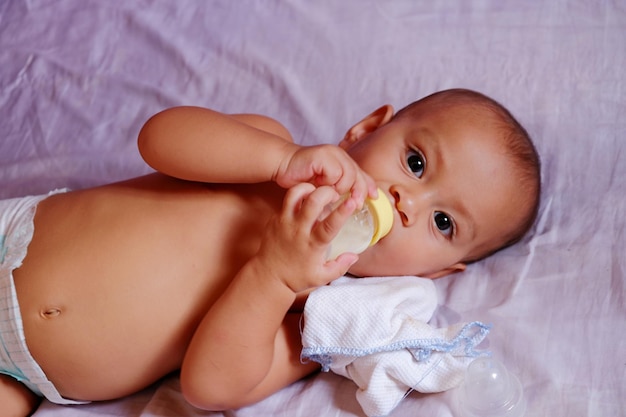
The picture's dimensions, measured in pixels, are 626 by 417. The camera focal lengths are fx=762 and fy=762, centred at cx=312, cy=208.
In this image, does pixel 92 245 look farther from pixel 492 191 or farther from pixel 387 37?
pixel 387 37

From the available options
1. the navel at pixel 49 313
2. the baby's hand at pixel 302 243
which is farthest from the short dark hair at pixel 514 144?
the navel at pixel 49 313

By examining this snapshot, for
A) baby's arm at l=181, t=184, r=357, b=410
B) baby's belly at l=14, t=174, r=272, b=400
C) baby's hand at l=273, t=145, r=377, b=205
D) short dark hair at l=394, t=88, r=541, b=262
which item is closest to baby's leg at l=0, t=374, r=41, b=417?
baby's belly at l=14, t=174, r=272, b=400

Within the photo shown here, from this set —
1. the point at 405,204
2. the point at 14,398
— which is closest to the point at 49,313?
the point at 14,398

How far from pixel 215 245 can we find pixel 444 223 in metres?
0.44

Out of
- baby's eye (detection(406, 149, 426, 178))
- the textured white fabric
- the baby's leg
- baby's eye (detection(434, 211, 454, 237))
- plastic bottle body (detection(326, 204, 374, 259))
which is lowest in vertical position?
the baby's leg

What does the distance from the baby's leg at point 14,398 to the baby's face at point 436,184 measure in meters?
0.66

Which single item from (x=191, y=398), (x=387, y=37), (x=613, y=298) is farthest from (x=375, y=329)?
(x=387, y=37)

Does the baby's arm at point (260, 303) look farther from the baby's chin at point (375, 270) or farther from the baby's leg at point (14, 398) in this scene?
the baby's leg at point (14, 398)

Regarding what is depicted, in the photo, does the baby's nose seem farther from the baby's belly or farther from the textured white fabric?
the baby's belly

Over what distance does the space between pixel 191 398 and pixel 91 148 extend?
0.82 meters

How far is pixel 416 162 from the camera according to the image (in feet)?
4.68

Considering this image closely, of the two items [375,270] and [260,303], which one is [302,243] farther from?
[375,270]

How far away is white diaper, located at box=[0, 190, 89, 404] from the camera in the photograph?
1.30 m

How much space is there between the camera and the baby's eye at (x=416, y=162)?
142cm
